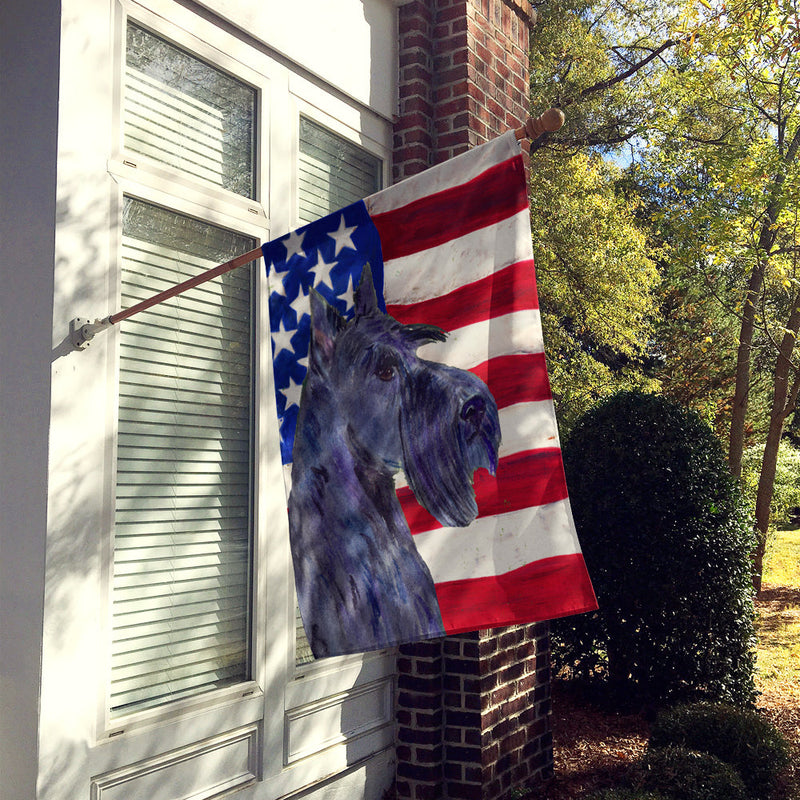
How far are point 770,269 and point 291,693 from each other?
10.7 metres

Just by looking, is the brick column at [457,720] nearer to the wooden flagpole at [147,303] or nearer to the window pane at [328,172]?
the window pane at [328,172]

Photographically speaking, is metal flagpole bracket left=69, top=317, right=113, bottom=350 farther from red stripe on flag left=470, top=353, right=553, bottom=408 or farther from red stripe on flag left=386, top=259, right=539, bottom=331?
red stripe on flag left=470, top=353, right=553, bottom=408

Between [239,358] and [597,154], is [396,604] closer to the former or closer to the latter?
[239,358]

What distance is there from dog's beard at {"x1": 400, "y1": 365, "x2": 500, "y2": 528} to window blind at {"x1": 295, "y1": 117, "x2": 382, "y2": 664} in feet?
5.87

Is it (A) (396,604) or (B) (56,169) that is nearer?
(A) (396,604)

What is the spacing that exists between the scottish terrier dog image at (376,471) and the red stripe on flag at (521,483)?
0.03m

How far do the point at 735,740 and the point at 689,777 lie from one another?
24.8 inches

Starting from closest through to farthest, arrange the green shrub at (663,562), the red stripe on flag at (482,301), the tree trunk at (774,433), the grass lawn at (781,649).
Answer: the red stripe on flag at (482,301), the green shrub at (663,562), the grass lawn at (781,649), the tree trunk at (774,433)

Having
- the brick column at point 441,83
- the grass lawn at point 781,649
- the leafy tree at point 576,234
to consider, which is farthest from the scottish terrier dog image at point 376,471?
the leafy tree at point 576,234

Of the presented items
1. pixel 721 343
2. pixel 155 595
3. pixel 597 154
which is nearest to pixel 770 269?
pixel 721 343

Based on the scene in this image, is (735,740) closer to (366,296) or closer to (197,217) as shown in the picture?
(366,296)

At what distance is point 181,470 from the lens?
11.4ft

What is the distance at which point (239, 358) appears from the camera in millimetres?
3820

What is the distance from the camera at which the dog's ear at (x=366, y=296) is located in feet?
8.73
